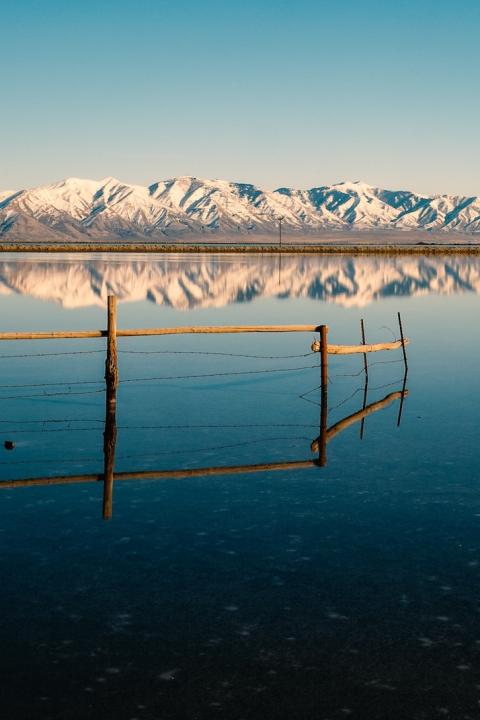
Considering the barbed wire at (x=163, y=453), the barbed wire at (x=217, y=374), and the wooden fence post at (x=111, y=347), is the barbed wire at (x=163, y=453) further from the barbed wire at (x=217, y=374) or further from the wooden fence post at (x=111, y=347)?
the barbed wire at (x=217, y=374)

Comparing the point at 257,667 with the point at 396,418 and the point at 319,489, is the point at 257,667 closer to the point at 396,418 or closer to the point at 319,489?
the point at 319,489

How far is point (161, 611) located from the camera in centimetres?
876

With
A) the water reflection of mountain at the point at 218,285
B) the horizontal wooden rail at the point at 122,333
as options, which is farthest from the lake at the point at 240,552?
the water reflection of mountain at the point at 218,285

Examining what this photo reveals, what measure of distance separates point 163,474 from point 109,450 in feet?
6.70

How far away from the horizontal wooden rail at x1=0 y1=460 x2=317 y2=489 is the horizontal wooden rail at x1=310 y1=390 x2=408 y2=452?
4.93ft

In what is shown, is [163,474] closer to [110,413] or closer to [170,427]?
[170,427]

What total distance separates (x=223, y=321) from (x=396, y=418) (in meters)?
23.5

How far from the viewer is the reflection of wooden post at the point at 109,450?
12.4 metres

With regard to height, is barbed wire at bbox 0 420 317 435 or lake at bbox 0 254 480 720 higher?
barbed wire at bbox 0 420 317 435

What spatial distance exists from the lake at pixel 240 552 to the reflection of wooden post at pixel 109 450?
0.15 m

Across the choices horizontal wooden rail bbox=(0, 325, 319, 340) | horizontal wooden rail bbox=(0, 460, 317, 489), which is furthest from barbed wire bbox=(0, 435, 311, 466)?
horizontal wooden rail bbox=(0, 325, 319, 340)

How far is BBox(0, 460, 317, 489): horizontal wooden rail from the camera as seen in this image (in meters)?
13.4

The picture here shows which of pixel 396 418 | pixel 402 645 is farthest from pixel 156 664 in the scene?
pixel 396 418

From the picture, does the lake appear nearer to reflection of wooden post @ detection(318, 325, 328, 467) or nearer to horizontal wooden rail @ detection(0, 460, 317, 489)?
horizontal wooden rail @ detection(0, 460, 317, 489)
